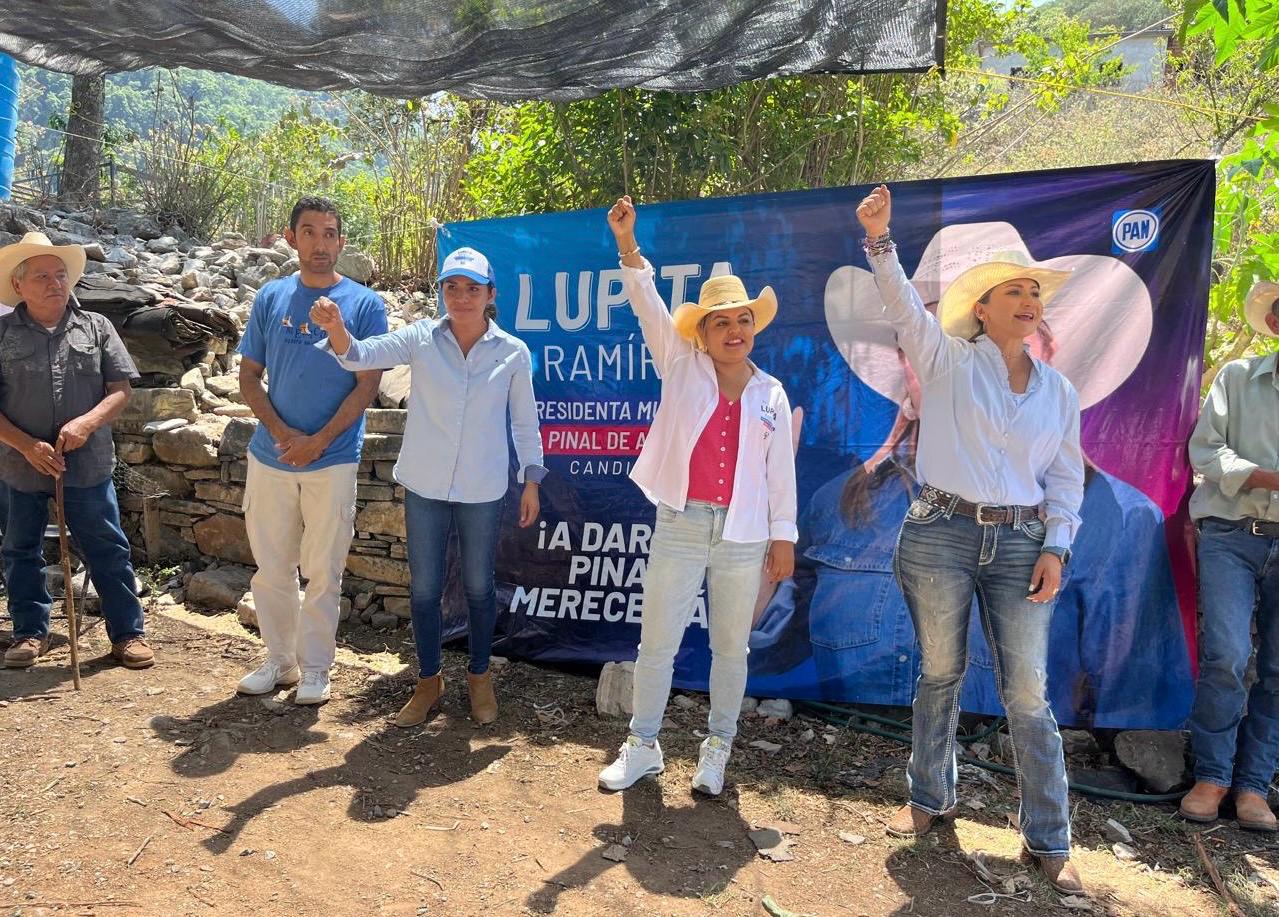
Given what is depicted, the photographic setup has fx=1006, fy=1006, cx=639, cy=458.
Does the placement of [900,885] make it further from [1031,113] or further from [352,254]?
[1031,113]

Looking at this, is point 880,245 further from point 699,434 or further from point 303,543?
point 303,543

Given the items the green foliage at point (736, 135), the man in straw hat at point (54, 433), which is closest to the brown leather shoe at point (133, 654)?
the man in straw hat at point (54, 433)

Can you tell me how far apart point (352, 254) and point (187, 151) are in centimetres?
453

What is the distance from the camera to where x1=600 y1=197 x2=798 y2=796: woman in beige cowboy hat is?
12.1 feet

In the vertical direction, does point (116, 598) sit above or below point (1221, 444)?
below

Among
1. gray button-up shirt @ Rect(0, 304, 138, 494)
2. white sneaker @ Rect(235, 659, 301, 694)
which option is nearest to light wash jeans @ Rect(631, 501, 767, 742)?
white sneaker @ Rect(235, 659, 301, 694)

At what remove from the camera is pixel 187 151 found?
11.5 metres

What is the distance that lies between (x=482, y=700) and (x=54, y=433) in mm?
2402

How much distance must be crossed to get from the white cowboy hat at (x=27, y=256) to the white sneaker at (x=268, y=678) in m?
2.08

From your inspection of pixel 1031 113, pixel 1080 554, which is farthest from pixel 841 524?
pixel 1031 113

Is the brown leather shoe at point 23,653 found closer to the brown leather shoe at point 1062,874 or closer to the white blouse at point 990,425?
the white blouse at point 990,425

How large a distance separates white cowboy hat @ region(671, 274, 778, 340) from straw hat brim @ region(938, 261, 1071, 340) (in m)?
0.65

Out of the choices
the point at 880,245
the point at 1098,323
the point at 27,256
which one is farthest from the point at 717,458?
the point at 27,256

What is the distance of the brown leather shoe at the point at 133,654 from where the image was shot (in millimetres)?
4934
